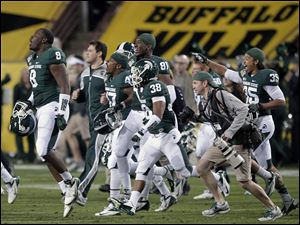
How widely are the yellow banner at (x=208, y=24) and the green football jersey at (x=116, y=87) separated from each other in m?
14.4

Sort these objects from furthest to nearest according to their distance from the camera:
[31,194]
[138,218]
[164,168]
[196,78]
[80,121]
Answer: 1. [80,121]
2. [31,194]
3. [138,218]
4. [164,168]
5. [196,78]

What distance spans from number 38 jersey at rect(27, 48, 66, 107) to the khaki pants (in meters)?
2.47

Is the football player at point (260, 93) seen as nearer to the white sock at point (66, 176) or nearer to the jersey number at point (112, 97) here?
the jersey number at point (112, 97)

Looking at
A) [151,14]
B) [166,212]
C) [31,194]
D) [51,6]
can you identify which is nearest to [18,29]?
[51,6]

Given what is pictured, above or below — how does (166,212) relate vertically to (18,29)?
below

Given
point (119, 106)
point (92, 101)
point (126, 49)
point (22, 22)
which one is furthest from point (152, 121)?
point (22, 22)

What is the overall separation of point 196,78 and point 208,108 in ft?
1.44

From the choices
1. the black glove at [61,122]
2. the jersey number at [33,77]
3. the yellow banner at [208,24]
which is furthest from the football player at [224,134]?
the yellow banner at [208,24]

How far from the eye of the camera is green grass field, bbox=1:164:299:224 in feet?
65.6

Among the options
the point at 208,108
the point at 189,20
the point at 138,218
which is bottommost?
the point at 138,218

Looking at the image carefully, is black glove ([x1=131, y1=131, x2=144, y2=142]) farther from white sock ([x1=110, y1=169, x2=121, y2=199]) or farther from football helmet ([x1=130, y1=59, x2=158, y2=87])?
white sock ([x1=110, y1=169, x2=121, y2=199])

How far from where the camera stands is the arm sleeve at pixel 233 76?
1730 centimetres

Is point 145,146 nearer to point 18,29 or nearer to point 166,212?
point 166,212

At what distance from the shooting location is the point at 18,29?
1300 inches
